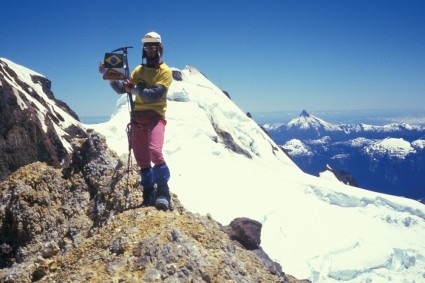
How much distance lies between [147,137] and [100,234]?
2462 mm

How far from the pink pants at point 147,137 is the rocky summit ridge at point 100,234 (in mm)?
848

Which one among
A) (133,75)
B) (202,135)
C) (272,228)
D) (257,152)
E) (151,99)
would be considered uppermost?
(133,75)

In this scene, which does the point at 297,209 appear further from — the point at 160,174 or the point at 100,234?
the point at 100,234

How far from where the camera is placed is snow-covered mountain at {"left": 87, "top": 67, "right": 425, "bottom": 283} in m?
32.8

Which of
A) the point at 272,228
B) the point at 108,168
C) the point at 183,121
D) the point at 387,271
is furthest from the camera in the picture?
the point at 183,121

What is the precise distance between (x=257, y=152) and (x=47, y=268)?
57.7 m

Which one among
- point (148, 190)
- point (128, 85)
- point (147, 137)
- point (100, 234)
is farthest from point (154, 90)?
point (100, 234)

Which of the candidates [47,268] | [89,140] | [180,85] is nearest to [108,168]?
[89,140]

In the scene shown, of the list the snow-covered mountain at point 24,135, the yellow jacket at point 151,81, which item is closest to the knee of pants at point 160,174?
the yellow jacket at point 151,81

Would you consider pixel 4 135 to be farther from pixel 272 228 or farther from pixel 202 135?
pixel 272 228

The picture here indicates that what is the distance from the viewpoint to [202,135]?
51.3 meters

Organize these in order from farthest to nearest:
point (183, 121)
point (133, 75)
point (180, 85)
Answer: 1. point (180, 85)
2. point (183, 121)
3. point (133, 75)

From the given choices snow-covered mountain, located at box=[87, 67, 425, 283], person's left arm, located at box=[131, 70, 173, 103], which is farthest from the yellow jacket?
snow-covered mountain, located at box=[87, 67, 425, 283]

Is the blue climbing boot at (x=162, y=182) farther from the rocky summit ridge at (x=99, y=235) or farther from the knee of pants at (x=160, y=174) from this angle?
the rocky summit ridge at (x=99, y=235)
